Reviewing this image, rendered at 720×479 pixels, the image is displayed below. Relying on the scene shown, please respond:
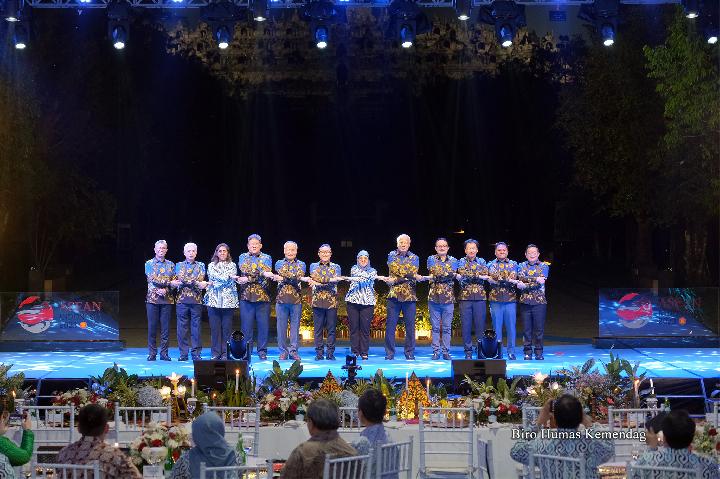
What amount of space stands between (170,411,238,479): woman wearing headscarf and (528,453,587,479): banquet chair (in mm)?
1490

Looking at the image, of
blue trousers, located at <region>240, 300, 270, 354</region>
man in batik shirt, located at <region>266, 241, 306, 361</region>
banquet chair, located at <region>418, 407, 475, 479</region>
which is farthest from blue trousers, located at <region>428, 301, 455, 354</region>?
banquet chair, located at <region>418, 407, 475, 479</region>


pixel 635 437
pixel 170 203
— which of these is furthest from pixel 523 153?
pixel 635 437

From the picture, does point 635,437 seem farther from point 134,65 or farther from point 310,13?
point 134,65

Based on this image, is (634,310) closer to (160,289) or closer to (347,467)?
(160,289)

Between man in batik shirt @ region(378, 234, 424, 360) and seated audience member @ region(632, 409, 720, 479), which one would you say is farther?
man in batik shirt @ region(378, 234, 424, 360)

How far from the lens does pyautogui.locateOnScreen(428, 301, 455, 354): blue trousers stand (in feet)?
41.5

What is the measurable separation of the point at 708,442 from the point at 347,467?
2.32 metres

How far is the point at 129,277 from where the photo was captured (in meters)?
29.5

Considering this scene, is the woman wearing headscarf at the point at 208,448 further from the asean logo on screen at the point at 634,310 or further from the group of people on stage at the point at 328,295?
the asean logo on screen at the point at 634,310

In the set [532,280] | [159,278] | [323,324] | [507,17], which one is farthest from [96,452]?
[507,17]

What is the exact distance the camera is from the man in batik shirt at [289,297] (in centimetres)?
1246

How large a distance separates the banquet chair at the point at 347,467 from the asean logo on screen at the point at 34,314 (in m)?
8.71

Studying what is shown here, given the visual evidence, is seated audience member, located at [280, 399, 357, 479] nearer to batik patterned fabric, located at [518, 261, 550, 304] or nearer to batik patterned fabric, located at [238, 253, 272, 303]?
batik patterned fabric, located at [238, 253, 272, 303]

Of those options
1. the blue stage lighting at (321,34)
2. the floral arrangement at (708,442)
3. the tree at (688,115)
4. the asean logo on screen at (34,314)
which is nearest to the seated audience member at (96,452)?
the floral arrangement at (708,442)
